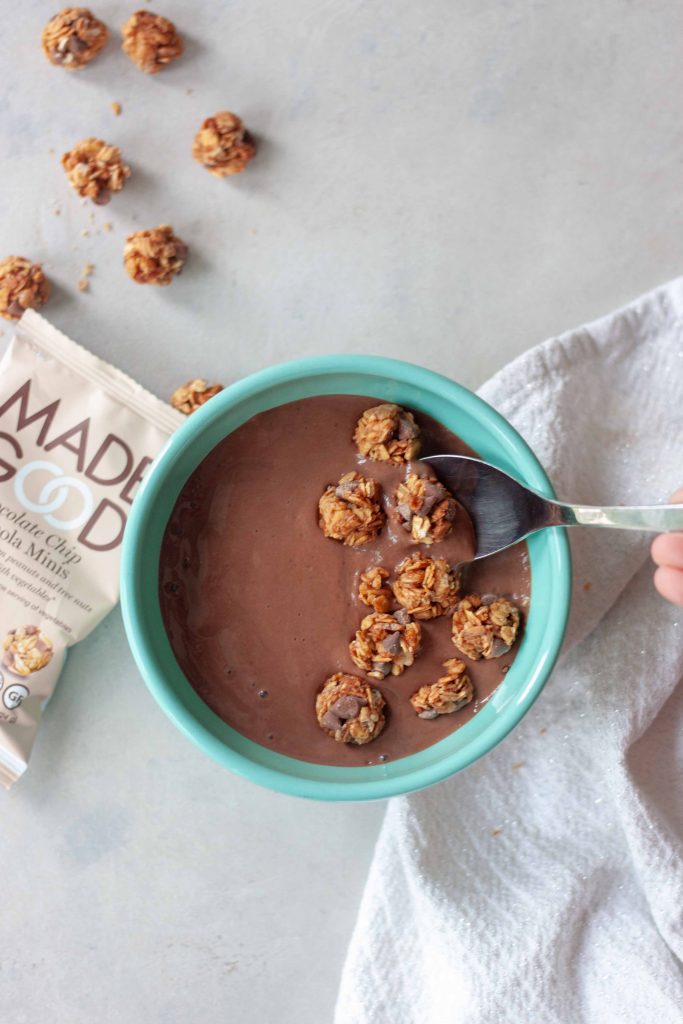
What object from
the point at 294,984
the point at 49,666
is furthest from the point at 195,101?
the point at 294,984

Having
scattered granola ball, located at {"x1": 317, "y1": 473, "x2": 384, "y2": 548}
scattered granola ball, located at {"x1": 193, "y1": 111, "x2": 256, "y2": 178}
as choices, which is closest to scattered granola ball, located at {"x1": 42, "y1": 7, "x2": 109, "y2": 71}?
scattered granola ball, located at {"x1": 193, "y1": 111, "x2": 256, "y2": 178}

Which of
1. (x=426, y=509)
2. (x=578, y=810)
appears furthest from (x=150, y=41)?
(x=578, y=810)

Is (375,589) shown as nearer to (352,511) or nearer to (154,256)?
(352,511)

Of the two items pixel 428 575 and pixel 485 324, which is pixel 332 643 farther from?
pixel 485 324

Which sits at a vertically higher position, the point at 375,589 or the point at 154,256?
the point at 154,256

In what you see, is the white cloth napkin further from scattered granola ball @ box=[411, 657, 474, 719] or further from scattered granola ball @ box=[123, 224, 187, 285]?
scattered granola ball @ box=[123, 224, 187, 285]

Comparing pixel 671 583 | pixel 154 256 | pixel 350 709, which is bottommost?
pixel 671 583
